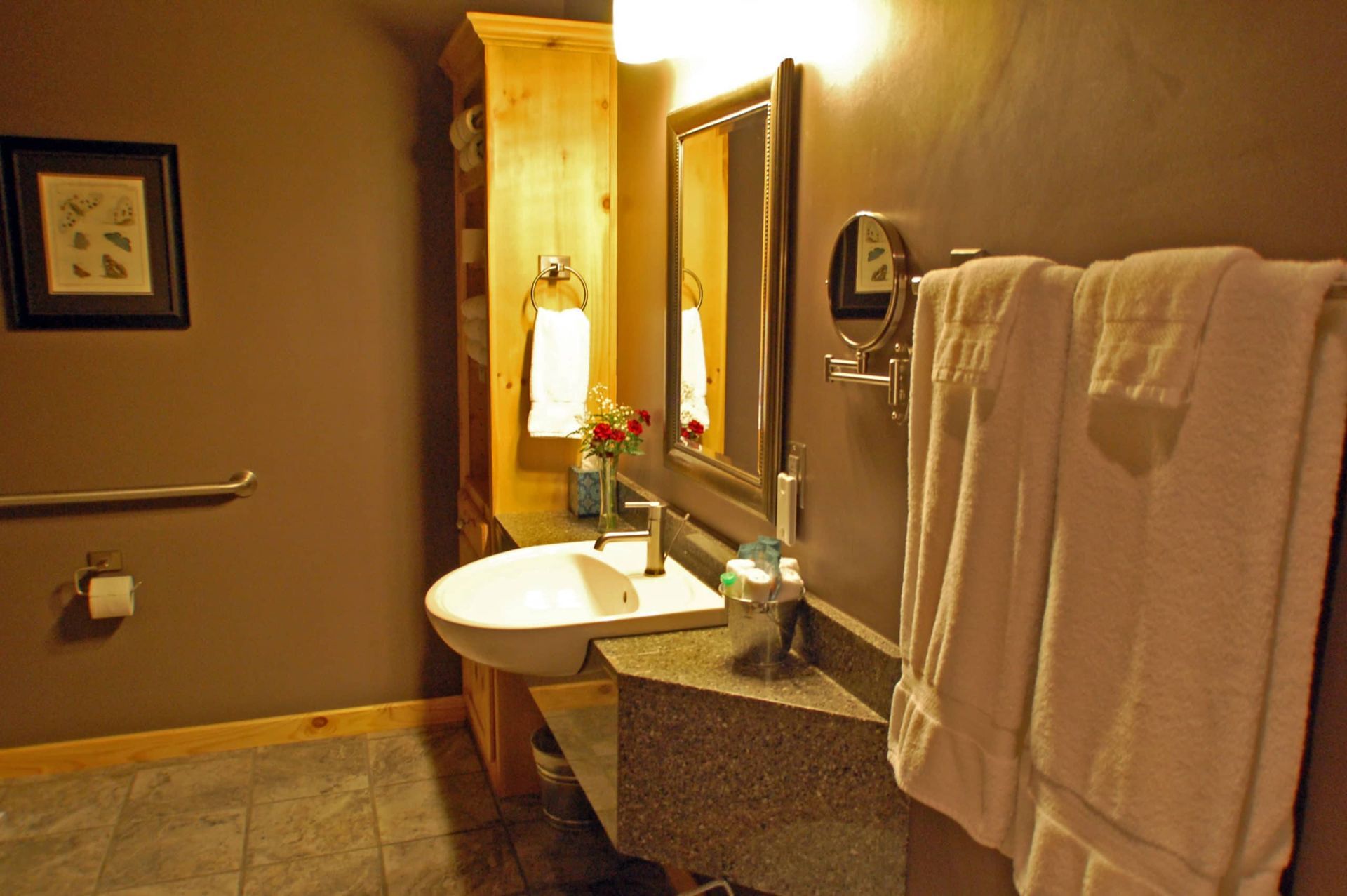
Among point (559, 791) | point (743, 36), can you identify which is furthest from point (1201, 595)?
point (559, 791)

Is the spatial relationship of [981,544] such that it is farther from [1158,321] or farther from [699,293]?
[699,293]

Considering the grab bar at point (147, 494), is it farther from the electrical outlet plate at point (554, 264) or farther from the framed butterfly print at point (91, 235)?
the electrical outlet plate at point (554, 264)

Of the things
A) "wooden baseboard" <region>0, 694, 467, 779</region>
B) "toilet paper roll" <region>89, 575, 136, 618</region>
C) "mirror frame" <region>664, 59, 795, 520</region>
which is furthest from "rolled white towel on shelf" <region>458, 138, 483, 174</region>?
"wooden baseboard" <region>0, 694, 467, 779</region>

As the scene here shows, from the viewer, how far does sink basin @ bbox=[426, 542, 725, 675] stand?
1.71 meters

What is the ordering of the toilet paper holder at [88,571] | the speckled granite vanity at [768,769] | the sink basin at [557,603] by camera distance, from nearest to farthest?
the speckled granite vanity at [768,769] → the sink basin at [557,603] → the toilet paper holder at [88,571]

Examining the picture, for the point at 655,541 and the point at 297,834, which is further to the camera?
the point at 297,834

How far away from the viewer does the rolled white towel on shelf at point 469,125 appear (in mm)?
2609

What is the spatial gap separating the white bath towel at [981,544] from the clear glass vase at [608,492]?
1.35 metres

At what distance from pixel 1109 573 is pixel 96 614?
9.20 ft

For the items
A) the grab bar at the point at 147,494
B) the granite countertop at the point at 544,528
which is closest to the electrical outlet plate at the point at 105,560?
the grab bar at the point at 147,494

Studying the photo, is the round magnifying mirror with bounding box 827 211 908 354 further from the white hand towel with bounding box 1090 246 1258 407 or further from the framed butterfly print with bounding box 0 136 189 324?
the framed butterfly print with bounding box 0 136 189 324

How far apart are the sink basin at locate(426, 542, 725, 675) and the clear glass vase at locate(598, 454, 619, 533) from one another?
140 millimetres

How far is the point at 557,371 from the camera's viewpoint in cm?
264

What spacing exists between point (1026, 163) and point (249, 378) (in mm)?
2427
